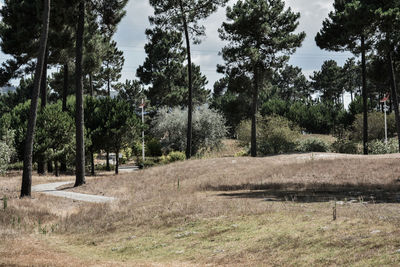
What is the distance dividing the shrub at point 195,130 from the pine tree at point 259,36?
330 inches

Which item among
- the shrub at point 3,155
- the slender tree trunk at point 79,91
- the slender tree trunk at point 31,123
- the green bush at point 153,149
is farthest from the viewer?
the green bush at point 153,149

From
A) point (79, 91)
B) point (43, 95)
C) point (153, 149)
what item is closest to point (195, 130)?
point (153, 149)

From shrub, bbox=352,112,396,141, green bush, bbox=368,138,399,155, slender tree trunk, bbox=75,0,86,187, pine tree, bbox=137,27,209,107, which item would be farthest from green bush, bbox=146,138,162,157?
slender tree trunk, bbox=75,0,86,187

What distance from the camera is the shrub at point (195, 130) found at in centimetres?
4600

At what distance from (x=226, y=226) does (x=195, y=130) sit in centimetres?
3573

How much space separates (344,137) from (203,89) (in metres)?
29.2

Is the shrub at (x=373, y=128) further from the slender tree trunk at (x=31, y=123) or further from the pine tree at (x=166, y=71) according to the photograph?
the slender tree trunk at (x=31, y=123)

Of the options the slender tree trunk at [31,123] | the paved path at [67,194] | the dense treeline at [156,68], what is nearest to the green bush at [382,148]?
the dense treeline at [156,68]

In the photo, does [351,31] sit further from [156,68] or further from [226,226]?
[156,68]

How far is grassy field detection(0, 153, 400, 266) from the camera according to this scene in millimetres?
7789

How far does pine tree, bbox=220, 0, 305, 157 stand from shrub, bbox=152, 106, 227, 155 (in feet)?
27.5

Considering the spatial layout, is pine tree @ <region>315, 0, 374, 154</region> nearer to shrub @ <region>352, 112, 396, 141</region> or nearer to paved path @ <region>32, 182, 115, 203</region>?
shrub @ <region>352, 112, 396, 141</region>

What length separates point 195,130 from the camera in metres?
45.9

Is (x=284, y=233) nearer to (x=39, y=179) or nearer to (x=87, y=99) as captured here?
(x=39, y=179)
